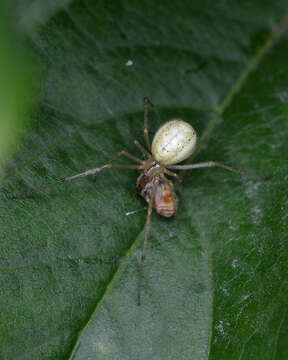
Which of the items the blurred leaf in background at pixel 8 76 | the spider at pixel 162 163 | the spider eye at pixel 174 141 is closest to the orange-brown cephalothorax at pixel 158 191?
the spider at pixel 162 163

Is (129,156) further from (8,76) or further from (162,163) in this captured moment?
A: (8,76)

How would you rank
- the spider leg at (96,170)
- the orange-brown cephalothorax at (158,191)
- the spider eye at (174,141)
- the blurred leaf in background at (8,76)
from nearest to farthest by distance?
the blurred leaf in background at (8,76), the spider leg at (96,170), the orange-brown cephalothorax at (158,191), the spider eye at (174,141)

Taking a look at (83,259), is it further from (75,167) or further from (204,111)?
(204,111)

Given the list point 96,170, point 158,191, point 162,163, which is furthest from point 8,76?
point 162,163

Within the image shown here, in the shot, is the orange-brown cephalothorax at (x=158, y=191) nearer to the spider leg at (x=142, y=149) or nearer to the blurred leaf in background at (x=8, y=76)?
the spider leg at (x=142, y=149)

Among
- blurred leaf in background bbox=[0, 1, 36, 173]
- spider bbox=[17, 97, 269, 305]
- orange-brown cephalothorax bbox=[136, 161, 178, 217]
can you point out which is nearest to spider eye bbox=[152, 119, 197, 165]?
spider bbox=[17, 97, 269, 305]

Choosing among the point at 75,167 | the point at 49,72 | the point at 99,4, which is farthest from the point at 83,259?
the point at 99,4

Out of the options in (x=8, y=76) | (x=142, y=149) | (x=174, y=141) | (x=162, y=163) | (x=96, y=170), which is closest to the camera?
(x=8, y=76)
